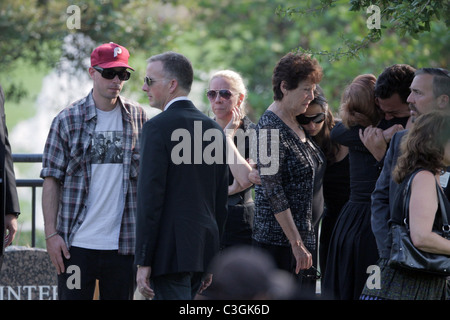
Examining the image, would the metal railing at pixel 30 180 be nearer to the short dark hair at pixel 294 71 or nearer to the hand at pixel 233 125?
the hand at pixel 233 125

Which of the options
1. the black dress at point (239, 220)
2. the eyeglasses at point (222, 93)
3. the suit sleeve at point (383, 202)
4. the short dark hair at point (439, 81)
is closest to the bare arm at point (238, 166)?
the black dress at point (239, 220)

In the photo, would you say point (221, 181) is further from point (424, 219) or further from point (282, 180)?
point (424, 219)

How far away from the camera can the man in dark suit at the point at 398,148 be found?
4.06m

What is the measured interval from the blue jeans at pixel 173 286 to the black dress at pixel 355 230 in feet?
3.27

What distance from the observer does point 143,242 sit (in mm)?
4082

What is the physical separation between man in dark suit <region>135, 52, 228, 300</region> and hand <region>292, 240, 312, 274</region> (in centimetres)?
63

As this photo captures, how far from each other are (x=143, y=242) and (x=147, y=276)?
0.63 ft

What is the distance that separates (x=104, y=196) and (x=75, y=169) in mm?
250

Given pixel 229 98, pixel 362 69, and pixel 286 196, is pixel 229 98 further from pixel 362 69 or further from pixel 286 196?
pixel 362 69

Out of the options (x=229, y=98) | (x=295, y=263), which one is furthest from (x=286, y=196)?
(x=229, y=98)

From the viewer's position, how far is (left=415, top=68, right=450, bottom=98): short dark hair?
4352mm

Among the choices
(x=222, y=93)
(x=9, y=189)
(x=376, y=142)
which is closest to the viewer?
(x=376, y=142)

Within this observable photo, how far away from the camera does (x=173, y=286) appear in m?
4.15

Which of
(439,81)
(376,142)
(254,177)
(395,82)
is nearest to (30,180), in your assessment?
(254,177)
